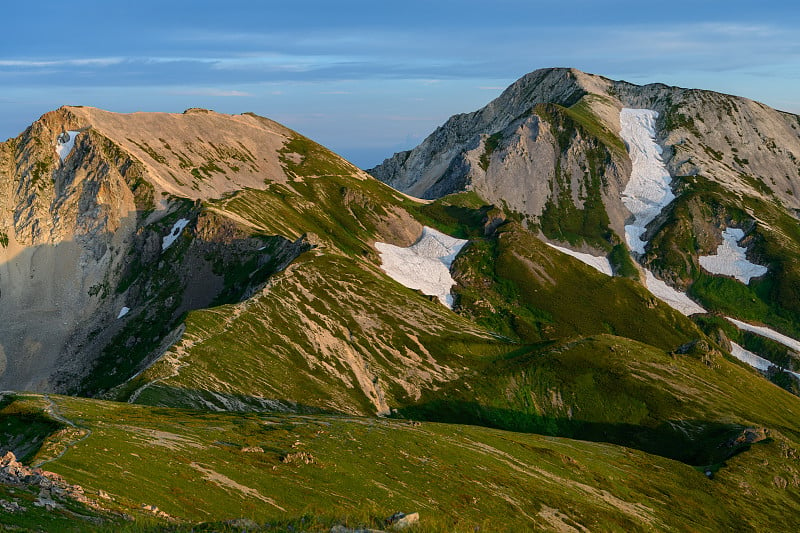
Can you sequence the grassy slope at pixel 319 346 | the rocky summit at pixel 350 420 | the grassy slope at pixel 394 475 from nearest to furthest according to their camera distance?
the rocky summit at pixel 350 420 < the grassy slope at pixel 394 475 < the grassy slope at pixel 319 346

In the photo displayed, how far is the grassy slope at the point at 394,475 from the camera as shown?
5606 cm

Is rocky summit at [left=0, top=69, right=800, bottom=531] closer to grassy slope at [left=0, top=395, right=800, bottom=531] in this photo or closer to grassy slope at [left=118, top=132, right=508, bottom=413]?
grassy slope at [left=0, top=395, right=800, bottom=531]

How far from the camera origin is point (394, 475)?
262ft

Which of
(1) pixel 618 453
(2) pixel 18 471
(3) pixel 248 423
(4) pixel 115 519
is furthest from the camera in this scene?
(1) pixel 618 453

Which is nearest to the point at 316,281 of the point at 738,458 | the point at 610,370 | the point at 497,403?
the point at 497,403

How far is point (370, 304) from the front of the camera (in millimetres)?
175125

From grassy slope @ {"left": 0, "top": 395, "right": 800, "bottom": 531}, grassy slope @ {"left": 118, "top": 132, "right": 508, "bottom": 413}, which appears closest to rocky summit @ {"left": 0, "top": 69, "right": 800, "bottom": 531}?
grassy slope @ {"left": 0, "top": 395, "right": 800, "bottom": 531}

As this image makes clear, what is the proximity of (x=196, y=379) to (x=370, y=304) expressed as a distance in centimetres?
6215

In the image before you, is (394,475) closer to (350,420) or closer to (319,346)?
(350,420)

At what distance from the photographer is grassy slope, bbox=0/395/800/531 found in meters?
56.1

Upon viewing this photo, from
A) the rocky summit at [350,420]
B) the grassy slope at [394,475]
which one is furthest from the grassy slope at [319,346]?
the grassy slope at [394,475]

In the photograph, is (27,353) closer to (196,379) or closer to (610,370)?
(196,379)

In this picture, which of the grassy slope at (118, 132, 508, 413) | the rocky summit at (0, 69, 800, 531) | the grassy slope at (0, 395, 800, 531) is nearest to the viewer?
the rocky summit at (0, 69, 800, 531)

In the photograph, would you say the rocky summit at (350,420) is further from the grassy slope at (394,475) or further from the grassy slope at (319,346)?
the grassy slope at (319,346)
